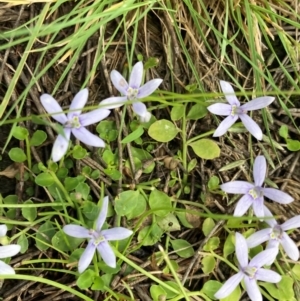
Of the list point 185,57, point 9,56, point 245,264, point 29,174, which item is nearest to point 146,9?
point 185,57

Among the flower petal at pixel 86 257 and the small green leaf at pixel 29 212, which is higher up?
the small green leaf at pixel 29 212

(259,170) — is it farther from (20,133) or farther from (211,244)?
(20,133)

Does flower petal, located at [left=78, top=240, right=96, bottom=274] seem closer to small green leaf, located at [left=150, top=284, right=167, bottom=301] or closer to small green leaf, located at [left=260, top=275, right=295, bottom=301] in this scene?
small green leaf, located at [left=150, top=284, right=167, bottom=301]

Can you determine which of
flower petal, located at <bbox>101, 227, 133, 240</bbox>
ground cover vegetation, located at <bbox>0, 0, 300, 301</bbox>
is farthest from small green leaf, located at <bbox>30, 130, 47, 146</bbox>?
flower petal, located at <bbox>101, 227, 133, 240</bbox>

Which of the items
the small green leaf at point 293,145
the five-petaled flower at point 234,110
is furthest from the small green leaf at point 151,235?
the small green leaf at point 293,145

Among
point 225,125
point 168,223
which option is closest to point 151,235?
point 168,223

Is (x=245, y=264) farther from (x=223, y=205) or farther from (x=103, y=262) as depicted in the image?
(x=103, y=262)

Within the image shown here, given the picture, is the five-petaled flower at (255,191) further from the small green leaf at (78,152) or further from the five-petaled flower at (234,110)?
the small green leaf at (78,152)
